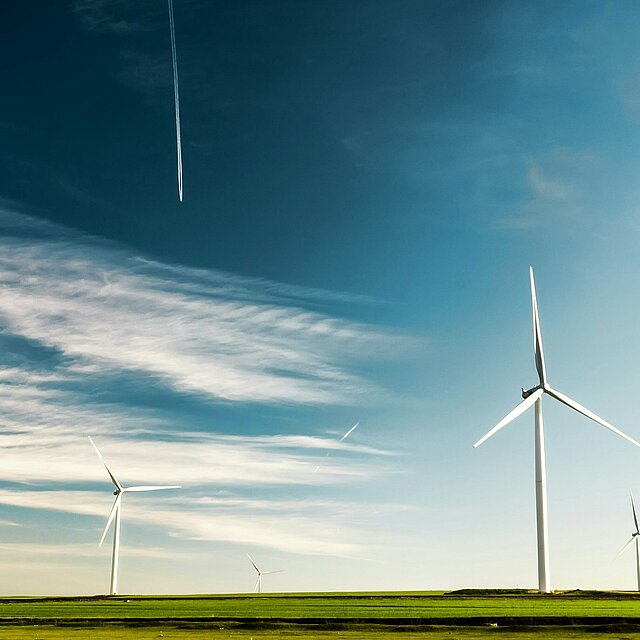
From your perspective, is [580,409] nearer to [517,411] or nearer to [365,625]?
[517,411]

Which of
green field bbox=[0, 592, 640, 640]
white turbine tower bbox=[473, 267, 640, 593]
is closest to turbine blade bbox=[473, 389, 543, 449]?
white turbine tower bbox=[473, 267, 640, 593]

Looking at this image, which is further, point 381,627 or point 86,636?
point 381,627

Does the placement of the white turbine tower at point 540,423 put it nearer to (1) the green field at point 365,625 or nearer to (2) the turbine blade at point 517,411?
(2) the turbine blade at point 517,411

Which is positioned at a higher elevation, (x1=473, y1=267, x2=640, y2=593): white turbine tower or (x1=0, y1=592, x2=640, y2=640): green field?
(x1=473, y1=267, x2=640, y2=593): white turbine tower

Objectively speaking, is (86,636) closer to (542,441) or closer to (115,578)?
(542,441)

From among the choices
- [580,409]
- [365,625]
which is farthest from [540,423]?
[365,625]

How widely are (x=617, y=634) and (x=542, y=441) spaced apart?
65.3 meters

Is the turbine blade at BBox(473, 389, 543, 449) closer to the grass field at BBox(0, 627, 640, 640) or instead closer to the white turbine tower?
the white turbine tower

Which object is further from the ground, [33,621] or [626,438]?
[626,438]

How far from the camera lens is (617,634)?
6231cm

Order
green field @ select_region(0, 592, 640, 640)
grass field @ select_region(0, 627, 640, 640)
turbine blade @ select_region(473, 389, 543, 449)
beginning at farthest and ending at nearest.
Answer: turbine blade @ select_region(473, 389, 543, 449), green field @ select_region(0, 592, 640, 640), grass field @ select_region(0, 627, 640, 640)

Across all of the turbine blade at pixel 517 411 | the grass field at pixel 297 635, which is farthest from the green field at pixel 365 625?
the turbine blade at pixel 517 411

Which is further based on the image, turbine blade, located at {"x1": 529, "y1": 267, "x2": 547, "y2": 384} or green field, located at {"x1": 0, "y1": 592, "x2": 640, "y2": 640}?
turbine blade, located at {"x1": 529, "y1": 267, "x2": 547, "y2": 384}

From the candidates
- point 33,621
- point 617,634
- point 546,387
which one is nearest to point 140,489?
point 33,621
